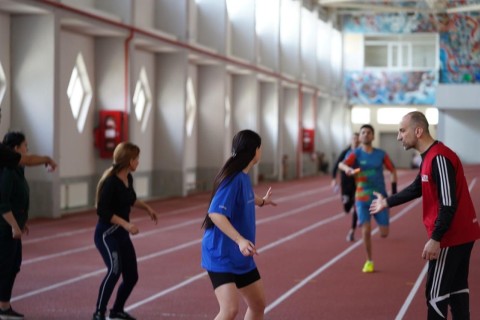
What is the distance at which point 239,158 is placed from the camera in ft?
20.1

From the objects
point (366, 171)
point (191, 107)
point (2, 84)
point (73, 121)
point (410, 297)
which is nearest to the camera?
point (410, 297)

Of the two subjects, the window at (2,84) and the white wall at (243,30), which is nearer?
the window at (2,84)

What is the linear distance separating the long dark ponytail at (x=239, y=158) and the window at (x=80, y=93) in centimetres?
1732

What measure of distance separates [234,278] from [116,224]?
8.15 feet

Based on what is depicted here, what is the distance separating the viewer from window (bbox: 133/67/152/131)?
2708 cm

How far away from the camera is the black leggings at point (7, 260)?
8.42 meters

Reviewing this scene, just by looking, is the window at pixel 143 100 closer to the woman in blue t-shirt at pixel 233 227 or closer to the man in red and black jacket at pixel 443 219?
the man in red and black jacket at pixel 443 219

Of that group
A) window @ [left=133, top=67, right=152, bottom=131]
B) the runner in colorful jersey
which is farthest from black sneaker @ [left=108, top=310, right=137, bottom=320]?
window @ [left=133, top=67, right=152, bottom=131]

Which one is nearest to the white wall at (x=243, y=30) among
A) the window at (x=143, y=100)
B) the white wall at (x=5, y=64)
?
the window at (x=143, y=100)

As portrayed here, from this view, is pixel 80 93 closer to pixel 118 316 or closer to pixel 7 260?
pixel 7 260

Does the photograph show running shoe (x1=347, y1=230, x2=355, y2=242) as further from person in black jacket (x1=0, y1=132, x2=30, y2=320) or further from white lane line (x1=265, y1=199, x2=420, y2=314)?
person in black jacket (x1=0, y1=132, x2=30, y2=320)

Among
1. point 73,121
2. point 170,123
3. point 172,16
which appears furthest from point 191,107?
point 73,121

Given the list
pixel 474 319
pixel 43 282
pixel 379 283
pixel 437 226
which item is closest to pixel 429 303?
pixel 437 226

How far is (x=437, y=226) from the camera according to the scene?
20.8 feet
